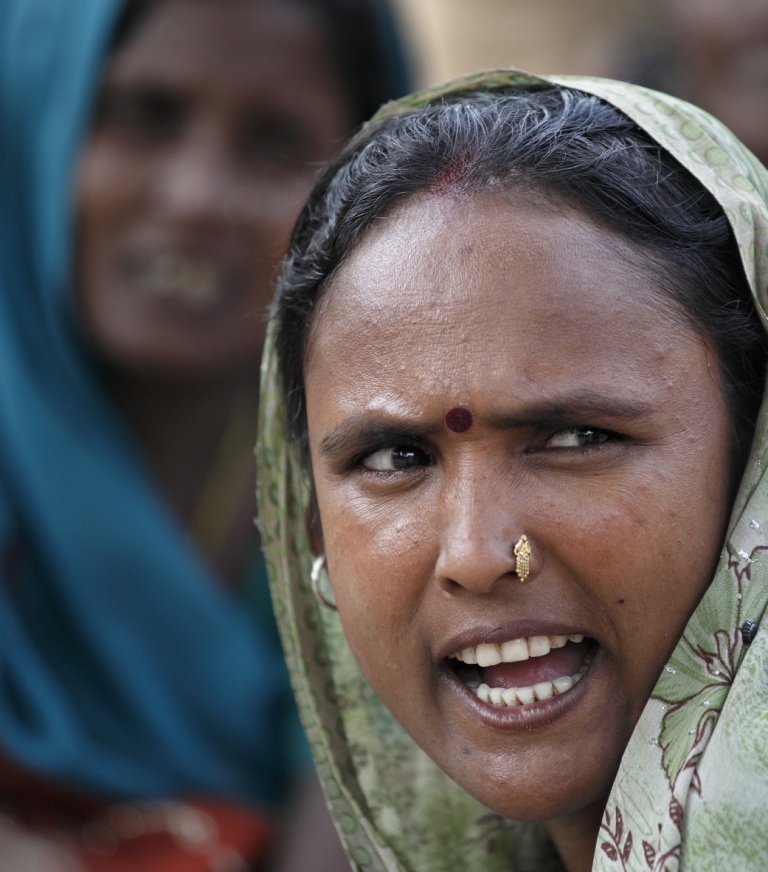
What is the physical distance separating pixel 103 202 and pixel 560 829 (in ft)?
8.45

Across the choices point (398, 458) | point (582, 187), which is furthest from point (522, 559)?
point (582, 187)

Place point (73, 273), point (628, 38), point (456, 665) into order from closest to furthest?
point (456, 665) < point (73, 273) < point (628, 38)

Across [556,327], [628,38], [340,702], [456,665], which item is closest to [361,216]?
[556,327]

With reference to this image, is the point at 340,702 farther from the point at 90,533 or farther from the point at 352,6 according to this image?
the point at 352,6

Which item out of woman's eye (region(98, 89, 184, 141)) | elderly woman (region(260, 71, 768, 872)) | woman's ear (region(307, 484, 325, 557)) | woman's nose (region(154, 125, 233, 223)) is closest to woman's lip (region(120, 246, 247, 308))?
woman's nose (region(154, 125, 233, 223))

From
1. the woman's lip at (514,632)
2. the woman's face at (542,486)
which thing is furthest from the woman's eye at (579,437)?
the woman's lip at (514,632)

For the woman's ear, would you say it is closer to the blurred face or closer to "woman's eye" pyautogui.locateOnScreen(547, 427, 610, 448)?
"woman's eye" pyautogui.locateOnScreen(547, 427, 610, 448)

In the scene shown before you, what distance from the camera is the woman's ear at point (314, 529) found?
82.7 inches

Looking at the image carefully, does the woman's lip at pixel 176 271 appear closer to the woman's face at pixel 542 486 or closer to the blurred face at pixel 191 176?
the blurred face at pixel 191 176

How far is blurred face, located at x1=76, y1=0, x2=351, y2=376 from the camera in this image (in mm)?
3777

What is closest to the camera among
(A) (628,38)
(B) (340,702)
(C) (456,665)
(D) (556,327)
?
(D) (556,327)

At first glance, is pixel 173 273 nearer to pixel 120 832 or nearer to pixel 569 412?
pixel 120 832

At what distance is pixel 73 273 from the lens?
3863mm

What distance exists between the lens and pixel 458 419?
5.44 ft
